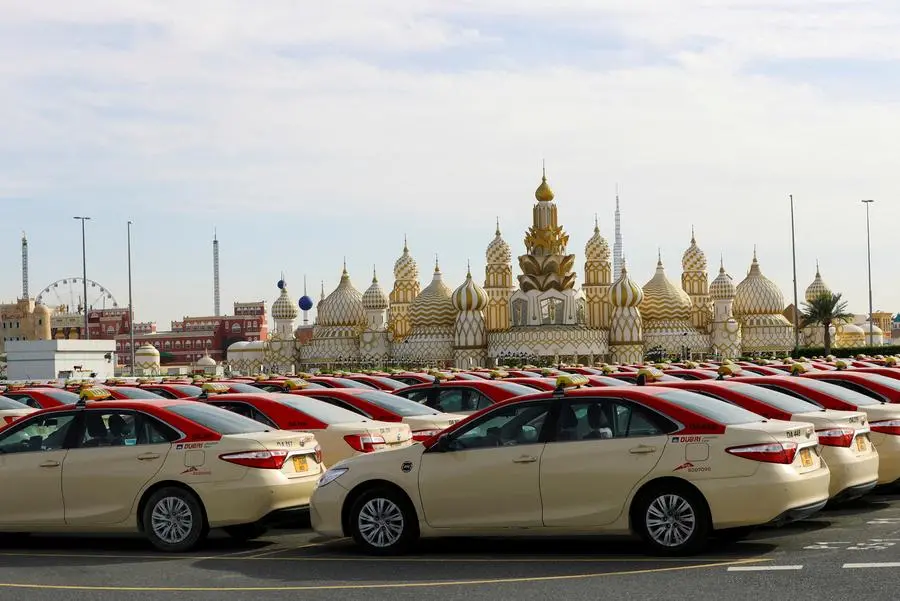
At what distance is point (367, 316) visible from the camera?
8662cm

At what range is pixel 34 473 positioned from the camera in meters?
11.8

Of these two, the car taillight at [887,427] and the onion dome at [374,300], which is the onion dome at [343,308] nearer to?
the onion dome at [374,300]

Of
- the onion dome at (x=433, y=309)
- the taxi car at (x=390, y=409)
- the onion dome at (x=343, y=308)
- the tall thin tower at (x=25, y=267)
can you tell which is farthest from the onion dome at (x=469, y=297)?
the tall thin tower at (x=25, y=267)

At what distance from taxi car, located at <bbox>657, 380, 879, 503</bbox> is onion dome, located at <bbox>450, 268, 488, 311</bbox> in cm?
6382

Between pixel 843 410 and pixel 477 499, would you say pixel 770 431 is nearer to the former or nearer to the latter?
pixel 477 499

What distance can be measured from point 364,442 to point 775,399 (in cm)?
379

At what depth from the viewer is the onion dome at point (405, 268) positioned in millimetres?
88250

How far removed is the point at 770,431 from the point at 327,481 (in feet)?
11.4

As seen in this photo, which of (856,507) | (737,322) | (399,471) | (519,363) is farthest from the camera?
(737,322)

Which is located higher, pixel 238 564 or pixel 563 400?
pixel 563 400

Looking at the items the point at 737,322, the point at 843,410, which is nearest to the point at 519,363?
the point at 737,322

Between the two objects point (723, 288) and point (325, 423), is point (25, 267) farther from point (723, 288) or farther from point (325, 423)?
point (325, 423)

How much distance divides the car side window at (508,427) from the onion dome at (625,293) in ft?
215

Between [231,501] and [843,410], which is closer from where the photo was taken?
[231,501]
